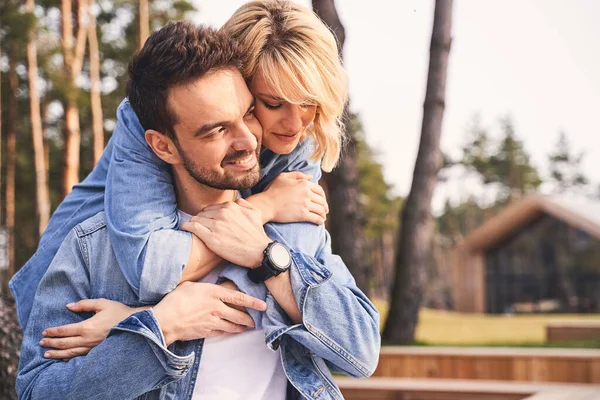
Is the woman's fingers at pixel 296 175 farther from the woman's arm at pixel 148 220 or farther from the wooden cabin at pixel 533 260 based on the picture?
the wooden cabin at pixel 533 260

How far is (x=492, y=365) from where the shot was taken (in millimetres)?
7379

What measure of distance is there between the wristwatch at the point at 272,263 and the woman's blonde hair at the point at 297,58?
418 mm

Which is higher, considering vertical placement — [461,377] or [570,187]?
[461,377]

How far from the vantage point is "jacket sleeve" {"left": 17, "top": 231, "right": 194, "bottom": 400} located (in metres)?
1.75

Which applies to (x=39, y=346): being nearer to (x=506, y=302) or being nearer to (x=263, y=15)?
(x=263, y=15)

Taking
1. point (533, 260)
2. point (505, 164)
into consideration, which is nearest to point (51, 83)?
point (533, 260)

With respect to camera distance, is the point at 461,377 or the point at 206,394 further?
the point at 461,377

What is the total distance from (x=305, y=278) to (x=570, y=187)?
64.1 meters

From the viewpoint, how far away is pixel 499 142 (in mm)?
61188

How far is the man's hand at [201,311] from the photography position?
183 cm

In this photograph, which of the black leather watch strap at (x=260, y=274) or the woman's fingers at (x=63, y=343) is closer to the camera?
the woman's fingers at (x=63, y=343)

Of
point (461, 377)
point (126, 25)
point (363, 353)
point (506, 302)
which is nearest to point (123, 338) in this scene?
point (363, 353)

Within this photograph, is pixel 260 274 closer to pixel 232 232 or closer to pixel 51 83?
pixel 232 232

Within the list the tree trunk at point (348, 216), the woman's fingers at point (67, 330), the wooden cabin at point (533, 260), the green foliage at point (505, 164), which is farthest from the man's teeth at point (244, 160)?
the green foliage at point (505, 164)
